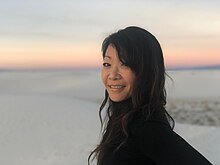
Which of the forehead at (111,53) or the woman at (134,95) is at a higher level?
the forehead at (111,53)

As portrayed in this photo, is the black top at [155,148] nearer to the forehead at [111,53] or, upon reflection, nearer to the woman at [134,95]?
the woman at [134,95]

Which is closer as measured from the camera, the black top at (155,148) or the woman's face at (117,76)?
the black top at (155,148)

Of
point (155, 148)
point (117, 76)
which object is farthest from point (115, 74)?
point (155, 148)

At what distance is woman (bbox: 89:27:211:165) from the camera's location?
1660 millimetres

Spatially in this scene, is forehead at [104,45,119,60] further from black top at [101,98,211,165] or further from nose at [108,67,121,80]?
black top at [101,98,211,165]

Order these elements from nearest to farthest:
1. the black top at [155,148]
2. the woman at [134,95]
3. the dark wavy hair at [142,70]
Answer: the black top at [155,148]
the woman at [134,95]
the dark wavy hair at [142,70]

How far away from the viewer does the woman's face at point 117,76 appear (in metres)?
1.79

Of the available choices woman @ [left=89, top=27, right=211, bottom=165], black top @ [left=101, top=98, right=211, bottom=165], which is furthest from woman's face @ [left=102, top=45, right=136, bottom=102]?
black top @ [left=101, top=98, right=211, bottom=165]

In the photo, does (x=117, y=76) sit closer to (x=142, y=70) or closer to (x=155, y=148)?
(x=142, y=70)

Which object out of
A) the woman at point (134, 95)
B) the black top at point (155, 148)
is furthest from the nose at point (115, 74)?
the black top at point (155, 148)

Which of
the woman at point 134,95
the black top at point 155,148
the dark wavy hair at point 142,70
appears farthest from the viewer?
the dark wavy hair at point 142,70

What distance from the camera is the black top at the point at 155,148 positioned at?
1545 mm

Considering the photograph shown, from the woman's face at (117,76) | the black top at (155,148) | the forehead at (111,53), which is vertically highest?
the forehead at (111,53)

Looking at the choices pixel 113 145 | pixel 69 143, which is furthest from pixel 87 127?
pixel 113 145
